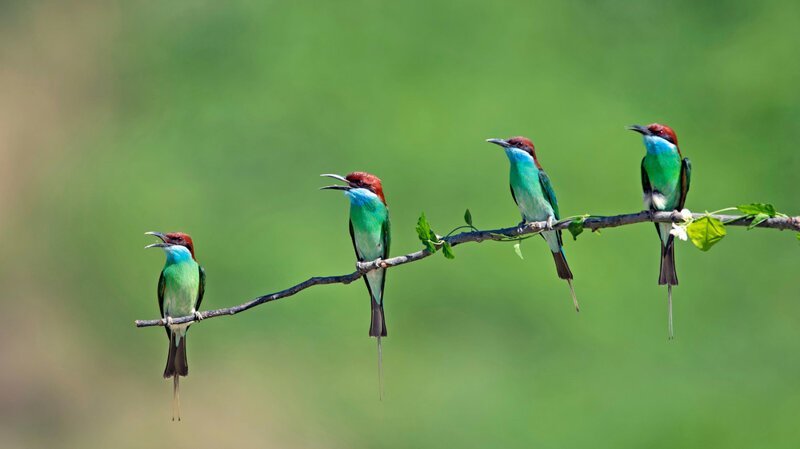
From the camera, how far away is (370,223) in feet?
11.3

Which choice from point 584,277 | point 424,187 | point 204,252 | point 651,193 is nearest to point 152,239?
point 204,252

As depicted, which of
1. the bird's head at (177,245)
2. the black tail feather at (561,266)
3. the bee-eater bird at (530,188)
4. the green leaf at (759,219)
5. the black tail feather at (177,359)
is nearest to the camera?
the green leaf at (759,219)

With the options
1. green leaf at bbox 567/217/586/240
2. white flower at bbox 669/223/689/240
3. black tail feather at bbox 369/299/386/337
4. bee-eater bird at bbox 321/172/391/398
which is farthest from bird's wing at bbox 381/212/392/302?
white flower at bbox 669/223/689/240

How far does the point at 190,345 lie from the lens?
10.3 m

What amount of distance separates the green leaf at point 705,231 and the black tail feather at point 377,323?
987 mm

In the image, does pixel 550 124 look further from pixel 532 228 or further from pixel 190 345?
pixel 532 228

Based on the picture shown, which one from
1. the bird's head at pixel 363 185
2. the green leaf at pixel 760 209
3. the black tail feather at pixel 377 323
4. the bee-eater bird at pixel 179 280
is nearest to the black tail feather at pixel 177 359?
the bee-eater bird at pixel 179 280

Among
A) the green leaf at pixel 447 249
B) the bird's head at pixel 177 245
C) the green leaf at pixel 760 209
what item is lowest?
the green leaf at pixel 447 249

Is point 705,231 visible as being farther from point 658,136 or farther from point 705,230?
point 658,136

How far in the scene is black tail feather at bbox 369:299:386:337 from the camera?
3001 mm

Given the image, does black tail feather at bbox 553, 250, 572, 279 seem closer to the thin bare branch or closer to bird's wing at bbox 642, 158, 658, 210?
bird's wing at bbox 642, 158, 658, 210

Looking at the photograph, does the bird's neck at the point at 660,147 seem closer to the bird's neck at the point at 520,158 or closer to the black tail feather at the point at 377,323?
the bird's neck at the point at 520,158

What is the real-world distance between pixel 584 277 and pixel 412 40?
12.3 feet

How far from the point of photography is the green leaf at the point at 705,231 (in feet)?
7.18
